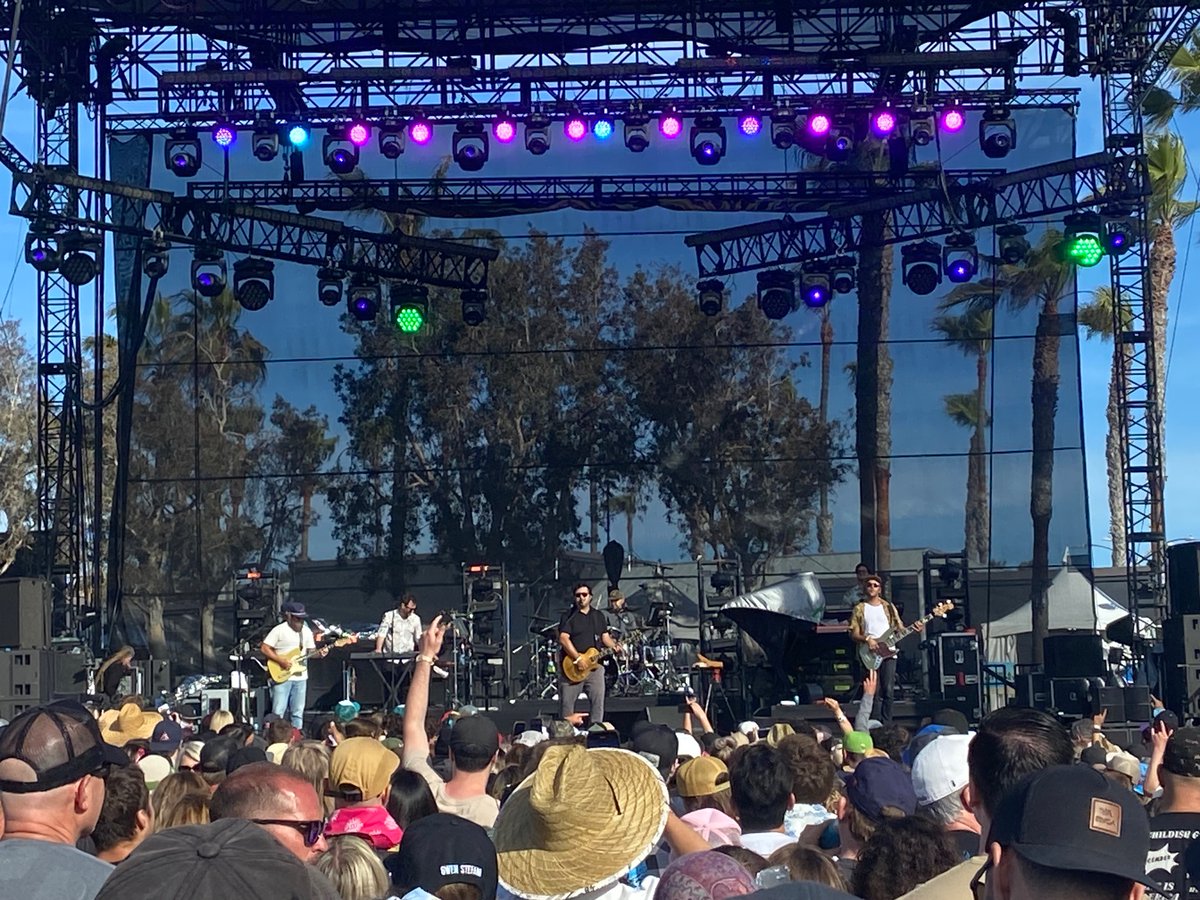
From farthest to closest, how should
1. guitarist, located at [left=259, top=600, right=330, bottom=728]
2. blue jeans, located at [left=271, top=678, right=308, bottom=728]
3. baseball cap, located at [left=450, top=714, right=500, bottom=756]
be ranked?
guitarist, located at [left=259, top=600, right=330, bottom=728] → blue jeans, located at [left=271, top=678, right=308, bottom=728] → baseball cap, located at [left=450, top=714, right=500, bottom=756]

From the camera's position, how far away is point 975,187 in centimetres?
1909

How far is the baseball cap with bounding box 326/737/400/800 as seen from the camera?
519 cm

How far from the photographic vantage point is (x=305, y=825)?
339 cm

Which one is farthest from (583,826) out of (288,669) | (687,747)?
(288,669)

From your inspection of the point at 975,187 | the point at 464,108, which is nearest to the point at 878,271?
the point at 975,187

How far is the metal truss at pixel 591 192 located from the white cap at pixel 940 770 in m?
17.0

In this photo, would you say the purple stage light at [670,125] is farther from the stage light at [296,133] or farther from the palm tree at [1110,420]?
the palm tree at [1110,420]

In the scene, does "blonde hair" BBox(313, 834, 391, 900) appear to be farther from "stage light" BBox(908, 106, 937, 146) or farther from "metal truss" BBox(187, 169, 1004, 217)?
"metal truss" BBox(187, 169, 1004, 217)

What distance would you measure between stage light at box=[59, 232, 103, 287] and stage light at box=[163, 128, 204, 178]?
1269 millimetres

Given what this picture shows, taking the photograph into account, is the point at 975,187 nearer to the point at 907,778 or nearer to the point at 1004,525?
the point at 1004,525

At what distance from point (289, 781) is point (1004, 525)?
19.3 m

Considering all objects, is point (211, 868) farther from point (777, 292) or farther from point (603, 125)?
point (777, 292)

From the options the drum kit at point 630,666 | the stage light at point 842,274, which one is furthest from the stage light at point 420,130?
the drum kit at point 630,666

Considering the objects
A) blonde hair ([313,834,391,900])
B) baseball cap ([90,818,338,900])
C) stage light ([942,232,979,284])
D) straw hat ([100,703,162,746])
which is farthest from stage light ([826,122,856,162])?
baseball cap ([90,818,338,900])
